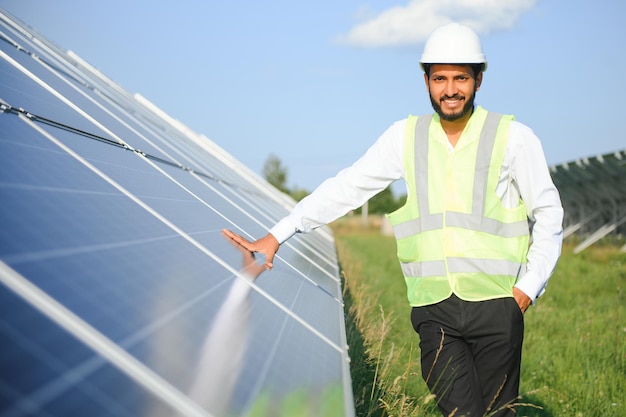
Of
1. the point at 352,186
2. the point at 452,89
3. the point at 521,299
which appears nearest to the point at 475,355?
the point at 521,299

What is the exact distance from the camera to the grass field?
5.15m

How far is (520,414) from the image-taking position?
5.76 meters

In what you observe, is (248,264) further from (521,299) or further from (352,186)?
(521,299)

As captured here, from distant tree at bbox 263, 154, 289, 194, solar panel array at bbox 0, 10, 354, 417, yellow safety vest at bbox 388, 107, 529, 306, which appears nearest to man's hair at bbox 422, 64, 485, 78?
yellow safety vest at bbox 388, 107, 529, 306

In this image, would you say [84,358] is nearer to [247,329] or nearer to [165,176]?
[247,329]

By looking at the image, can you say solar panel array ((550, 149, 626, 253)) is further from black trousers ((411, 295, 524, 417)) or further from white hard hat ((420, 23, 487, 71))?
black trousers ((411, 295, 524, 417))

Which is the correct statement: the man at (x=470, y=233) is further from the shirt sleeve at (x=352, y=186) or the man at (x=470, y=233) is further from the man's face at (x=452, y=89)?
the shirt sleeve at (x=352, y=186)

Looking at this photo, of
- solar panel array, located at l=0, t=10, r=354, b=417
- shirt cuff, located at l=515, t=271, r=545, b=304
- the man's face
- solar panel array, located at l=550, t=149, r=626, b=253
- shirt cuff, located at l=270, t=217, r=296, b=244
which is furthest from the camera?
solar panel array, located at l=550, t=149, r=626, b=253

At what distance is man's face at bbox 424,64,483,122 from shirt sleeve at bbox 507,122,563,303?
29 cm

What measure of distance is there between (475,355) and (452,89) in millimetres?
1349

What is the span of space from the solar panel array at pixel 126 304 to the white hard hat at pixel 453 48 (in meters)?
1.39

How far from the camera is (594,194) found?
1055 inches

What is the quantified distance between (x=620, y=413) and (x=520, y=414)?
0.73 m

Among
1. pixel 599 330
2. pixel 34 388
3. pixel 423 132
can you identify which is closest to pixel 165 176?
pixel 423 132
